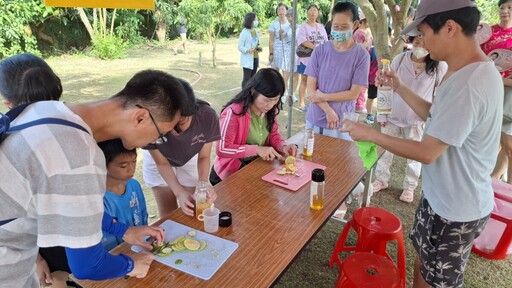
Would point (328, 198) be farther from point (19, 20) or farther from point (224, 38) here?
point (224, 38)

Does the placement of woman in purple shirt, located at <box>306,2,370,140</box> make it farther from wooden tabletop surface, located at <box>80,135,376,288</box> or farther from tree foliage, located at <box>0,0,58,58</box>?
tree foliage, located at <box>0,0,58,58</box>

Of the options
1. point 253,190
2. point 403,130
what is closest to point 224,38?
point 403,130

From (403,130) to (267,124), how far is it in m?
1.56

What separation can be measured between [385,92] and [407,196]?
166cm

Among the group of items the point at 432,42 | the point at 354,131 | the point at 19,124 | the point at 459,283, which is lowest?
the point at 459,283

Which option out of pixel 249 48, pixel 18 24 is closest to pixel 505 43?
pixel 249 48

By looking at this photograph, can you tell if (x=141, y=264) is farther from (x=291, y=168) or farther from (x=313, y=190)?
(x=291, y=168)

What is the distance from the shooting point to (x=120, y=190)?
177 cm

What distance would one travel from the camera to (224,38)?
16109 millimetres

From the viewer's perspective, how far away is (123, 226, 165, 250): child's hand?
→ 141cm

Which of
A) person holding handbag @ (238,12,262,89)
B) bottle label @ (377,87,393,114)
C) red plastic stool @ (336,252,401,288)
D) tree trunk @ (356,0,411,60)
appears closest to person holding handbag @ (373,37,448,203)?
bottle label @ (377,87,393,114)

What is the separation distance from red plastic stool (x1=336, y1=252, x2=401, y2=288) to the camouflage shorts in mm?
175

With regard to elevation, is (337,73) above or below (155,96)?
below

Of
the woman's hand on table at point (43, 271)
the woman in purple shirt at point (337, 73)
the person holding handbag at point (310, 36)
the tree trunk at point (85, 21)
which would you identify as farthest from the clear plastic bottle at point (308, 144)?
the tree trunk at point (85, 21)
